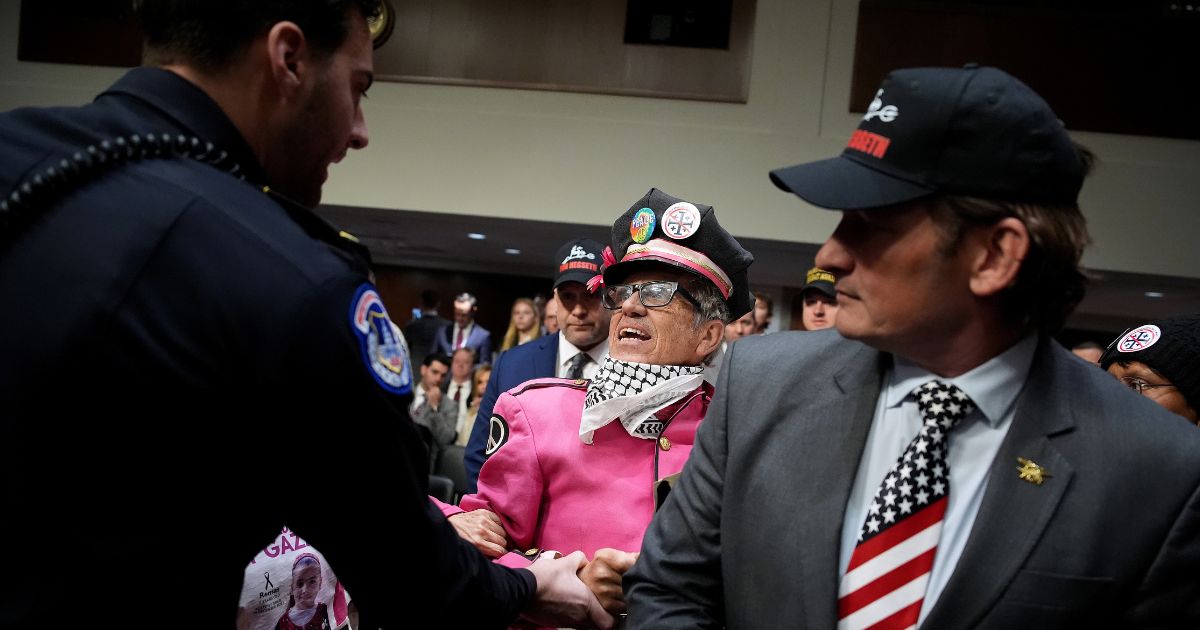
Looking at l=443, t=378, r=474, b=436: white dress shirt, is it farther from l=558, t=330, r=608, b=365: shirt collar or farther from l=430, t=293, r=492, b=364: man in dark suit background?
l=558, t=330, r=608, b=365: shirt collar

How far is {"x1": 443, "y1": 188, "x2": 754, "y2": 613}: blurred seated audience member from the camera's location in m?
2.12

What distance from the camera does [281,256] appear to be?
3.57 ft

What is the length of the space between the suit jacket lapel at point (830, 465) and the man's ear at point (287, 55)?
32.0 inches

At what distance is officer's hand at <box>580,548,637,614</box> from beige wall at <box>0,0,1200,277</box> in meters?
7.09

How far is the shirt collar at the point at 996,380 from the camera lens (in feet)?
4.50

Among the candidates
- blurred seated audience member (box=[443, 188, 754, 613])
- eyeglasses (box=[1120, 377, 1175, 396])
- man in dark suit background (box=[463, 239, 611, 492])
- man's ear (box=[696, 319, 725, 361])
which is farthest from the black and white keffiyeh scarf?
man in dark suit background (box=[463, 239, 611, 492])

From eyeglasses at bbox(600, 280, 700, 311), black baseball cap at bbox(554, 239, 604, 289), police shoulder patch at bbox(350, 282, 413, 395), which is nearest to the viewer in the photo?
police shoulder patch at bbox(350, 282, 413, 395)

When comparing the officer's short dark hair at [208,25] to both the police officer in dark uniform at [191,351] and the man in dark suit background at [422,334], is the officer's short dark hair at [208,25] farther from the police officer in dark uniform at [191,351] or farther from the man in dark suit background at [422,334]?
the man in dark suit background at [422,334]

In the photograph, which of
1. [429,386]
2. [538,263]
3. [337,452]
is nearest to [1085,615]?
[337,452]

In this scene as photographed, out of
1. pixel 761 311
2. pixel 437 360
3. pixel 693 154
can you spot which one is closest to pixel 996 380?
pixel 761 311

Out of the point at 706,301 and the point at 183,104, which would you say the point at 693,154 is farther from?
the point at 183,104

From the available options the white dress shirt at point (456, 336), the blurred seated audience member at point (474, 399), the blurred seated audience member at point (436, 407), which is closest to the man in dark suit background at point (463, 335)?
the white dress shirt at point (456, 336)

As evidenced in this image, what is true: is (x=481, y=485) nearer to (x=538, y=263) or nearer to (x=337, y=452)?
(x=337, y=452)

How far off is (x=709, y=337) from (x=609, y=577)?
709mm
